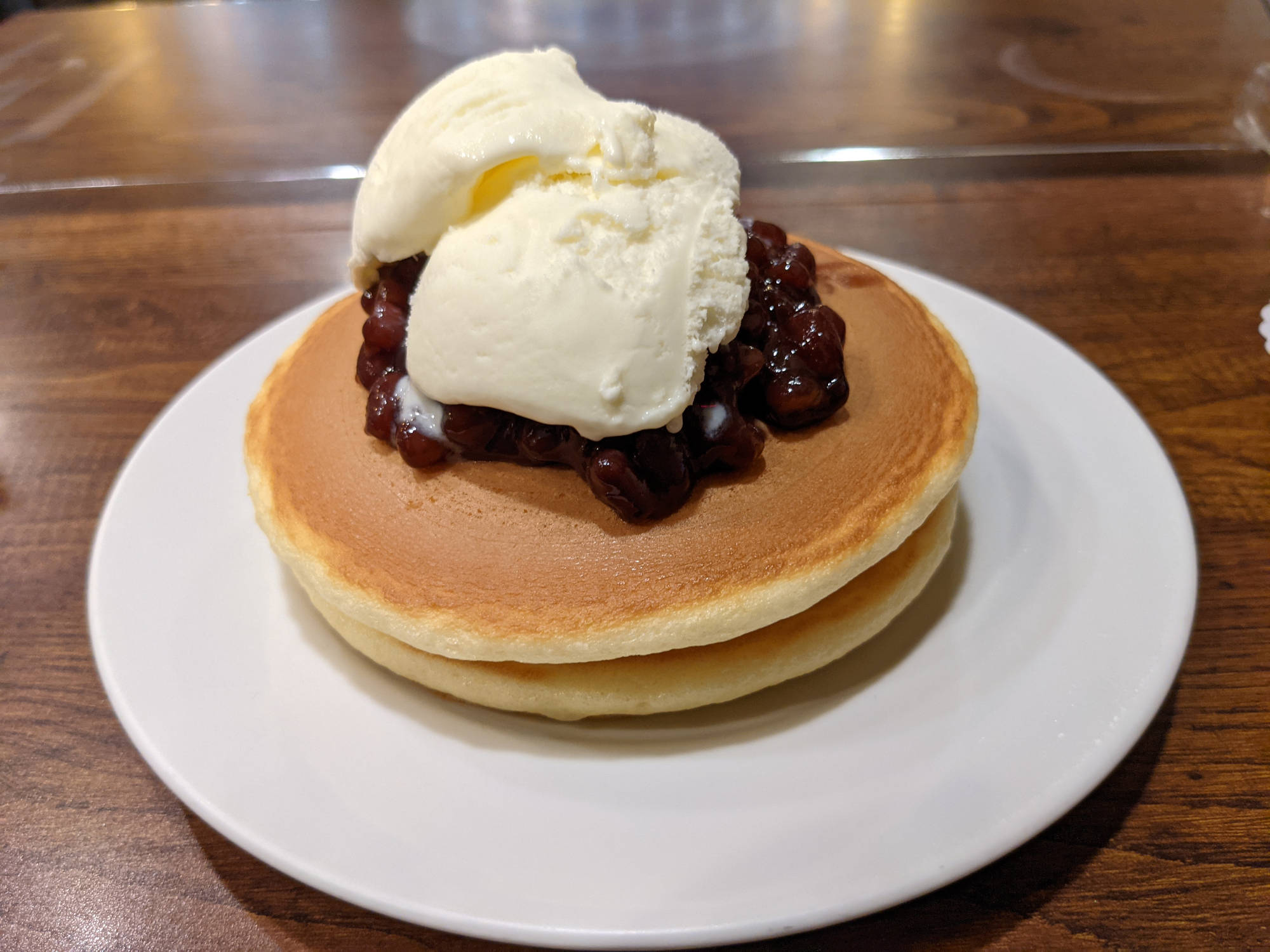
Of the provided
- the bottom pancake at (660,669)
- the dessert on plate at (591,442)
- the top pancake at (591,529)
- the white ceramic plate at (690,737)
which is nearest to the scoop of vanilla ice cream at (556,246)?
the dessert on plate at (591,442)

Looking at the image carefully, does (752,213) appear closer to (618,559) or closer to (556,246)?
(556,246)

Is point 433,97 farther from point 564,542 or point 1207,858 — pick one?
point 1207,858

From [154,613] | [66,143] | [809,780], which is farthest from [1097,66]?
[66,143]

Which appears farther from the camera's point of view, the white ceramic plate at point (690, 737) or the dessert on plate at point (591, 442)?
the dessert on plate at point (591, 442)

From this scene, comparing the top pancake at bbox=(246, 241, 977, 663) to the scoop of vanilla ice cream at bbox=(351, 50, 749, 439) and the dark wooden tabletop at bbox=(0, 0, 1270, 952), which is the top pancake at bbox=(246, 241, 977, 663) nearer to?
the scoop of vanilla ice cream at bbox=(351, 50, 749, 439)

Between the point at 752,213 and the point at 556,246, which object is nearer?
the point at 556,246

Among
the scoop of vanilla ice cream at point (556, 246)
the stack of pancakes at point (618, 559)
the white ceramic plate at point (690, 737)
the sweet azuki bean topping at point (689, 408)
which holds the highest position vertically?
the scoop of vanilla ice cream at point (556, 246)

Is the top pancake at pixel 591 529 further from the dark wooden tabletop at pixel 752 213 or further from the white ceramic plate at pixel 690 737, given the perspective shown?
the dark wooden tabletop at pixel 752 213

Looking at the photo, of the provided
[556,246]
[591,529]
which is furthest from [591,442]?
[556,246]
